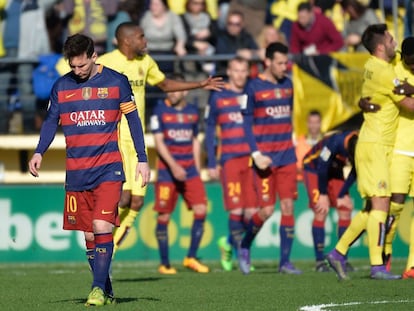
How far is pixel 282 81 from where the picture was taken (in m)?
14.2

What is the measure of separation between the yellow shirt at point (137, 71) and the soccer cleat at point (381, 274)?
3044 mm

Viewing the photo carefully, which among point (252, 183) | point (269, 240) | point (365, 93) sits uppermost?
point (365, 93)

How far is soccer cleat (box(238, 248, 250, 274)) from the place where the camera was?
14.0 m

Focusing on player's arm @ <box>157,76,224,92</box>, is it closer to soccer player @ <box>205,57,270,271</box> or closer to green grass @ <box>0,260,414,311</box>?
green grass @ <box>0,260,414,311</box>

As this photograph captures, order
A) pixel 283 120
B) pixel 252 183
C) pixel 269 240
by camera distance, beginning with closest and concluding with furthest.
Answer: pixel 283 120 < pixel 252 183 < pixel 269 240

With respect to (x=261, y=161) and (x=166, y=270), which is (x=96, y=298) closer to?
(x=261, y=161)

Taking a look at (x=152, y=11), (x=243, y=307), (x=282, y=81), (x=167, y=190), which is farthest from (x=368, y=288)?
(x=152, y=11)

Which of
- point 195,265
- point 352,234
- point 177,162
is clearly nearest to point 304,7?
point 177,162

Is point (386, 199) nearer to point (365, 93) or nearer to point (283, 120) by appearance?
point (365, 93)

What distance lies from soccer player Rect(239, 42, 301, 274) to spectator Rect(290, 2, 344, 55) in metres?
4.65

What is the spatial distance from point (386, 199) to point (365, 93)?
1.17m

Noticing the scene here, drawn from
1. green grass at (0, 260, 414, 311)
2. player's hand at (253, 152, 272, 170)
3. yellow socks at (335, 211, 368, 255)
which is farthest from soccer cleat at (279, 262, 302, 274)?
yellow socks at (335, 211, 368, 255)

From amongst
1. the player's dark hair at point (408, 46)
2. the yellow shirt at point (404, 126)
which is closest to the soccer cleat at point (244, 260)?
the yellow shirt at point (404, 126)

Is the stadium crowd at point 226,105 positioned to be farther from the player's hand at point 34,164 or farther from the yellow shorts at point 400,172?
the yellow shorts at point 400,172
